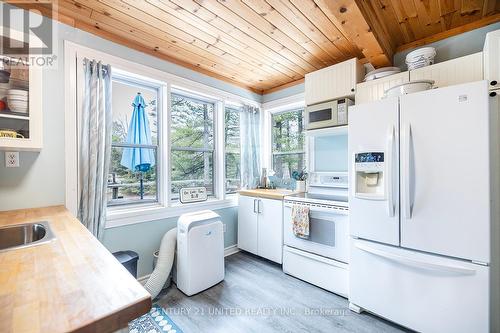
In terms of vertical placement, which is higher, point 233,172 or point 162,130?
point 162,130

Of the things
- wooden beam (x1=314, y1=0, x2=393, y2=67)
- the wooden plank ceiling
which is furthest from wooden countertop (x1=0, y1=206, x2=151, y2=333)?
wooden beam (x1=314, y1=0, x2=393, y2=67)

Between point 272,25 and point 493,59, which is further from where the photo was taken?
point 272,25

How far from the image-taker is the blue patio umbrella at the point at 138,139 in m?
2.41

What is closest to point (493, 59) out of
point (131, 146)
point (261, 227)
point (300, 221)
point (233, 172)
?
point (300, 221)

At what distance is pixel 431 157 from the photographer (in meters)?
1.53

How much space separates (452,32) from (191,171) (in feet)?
10.4

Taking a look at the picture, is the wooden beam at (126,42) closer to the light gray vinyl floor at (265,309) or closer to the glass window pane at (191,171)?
the glass window pane at (191,171)

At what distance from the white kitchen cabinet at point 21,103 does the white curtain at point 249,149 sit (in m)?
2.33

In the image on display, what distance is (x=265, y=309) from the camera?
1951 millimetres

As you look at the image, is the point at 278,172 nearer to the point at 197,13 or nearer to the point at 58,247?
the point at 197,13

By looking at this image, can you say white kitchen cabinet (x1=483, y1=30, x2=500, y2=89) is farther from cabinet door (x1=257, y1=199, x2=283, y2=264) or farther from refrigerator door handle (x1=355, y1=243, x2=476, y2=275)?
cabinet door (x1=257, y1=199, x2=283, y2=264)

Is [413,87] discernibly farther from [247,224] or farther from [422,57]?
[247,224]

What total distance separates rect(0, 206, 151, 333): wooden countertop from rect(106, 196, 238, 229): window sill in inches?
47.7

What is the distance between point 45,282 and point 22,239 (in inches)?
39.0
